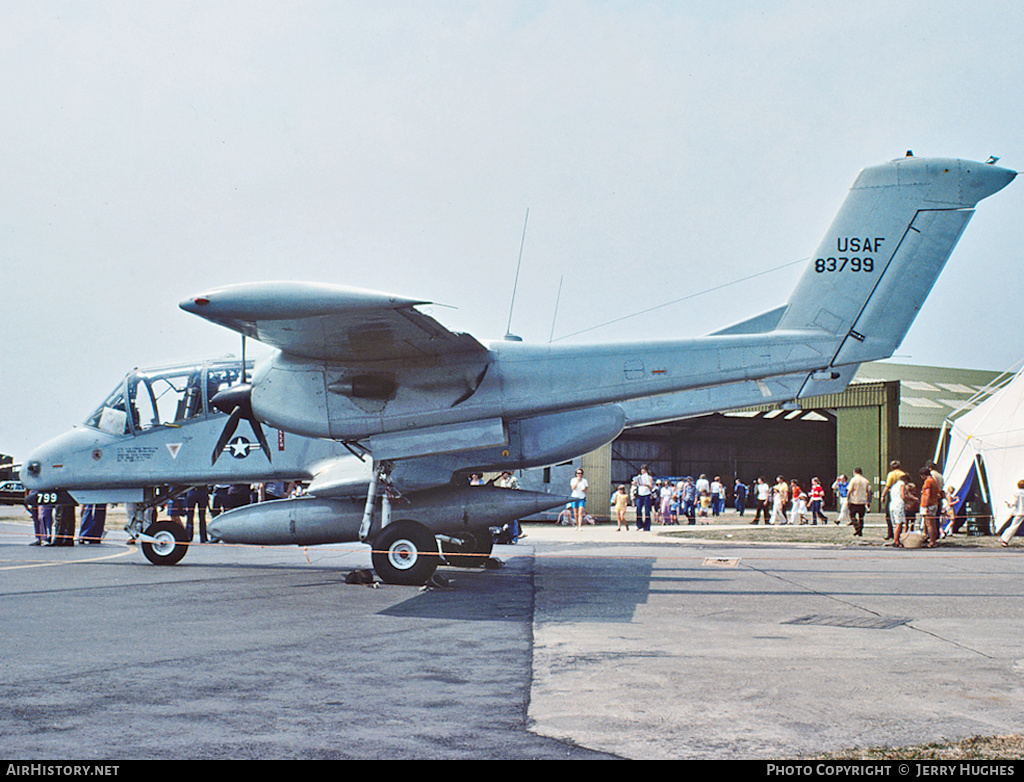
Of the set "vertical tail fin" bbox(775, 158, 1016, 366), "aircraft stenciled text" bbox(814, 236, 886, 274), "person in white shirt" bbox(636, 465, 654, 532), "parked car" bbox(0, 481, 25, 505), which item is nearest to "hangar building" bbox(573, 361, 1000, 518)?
"person in white shirt" bbox(636, 465, 654, 532)

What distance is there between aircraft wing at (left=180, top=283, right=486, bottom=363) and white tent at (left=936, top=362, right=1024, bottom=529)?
717 inches

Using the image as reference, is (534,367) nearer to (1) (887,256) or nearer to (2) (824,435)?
(1) (887,256)

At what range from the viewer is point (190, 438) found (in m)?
13.2

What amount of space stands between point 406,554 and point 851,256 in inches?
267

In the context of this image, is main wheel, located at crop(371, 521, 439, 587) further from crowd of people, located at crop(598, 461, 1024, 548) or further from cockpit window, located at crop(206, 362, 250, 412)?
crowd of people, located at crop(598, 461, 1024, 548)

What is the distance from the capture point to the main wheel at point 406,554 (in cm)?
1024

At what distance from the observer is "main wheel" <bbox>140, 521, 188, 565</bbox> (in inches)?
522

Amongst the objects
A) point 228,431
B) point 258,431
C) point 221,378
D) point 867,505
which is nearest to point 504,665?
point 258,431

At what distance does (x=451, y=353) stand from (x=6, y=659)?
5.69 metres

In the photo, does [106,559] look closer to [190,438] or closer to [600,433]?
[190,438]

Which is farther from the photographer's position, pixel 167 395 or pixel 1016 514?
pixel 1016 514

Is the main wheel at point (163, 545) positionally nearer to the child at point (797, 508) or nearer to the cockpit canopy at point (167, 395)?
the cockpit canopy at point (167, 395)

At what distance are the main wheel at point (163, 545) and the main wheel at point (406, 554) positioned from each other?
4618 mm

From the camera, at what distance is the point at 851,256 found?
36.3 feet
